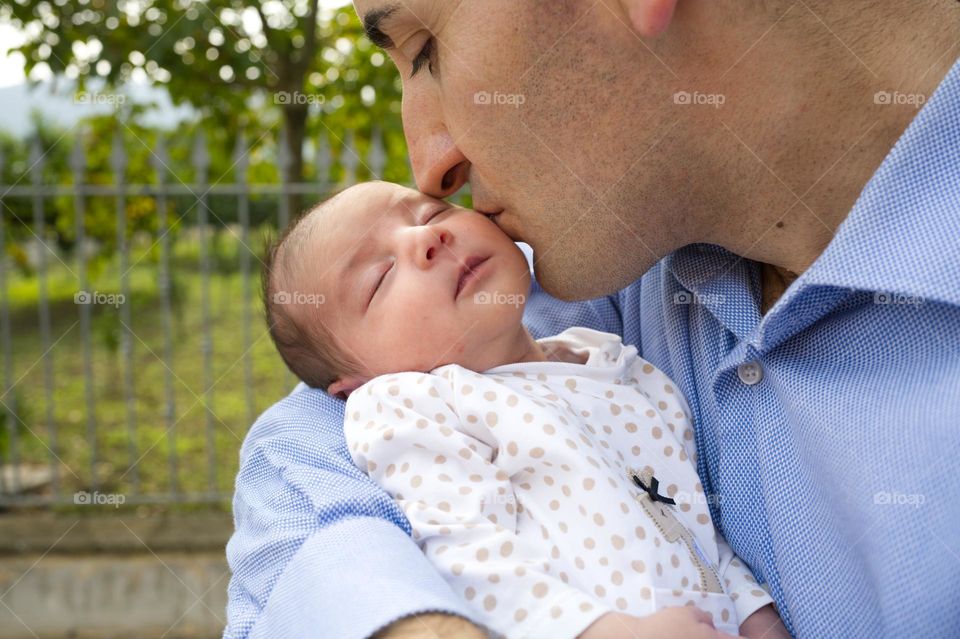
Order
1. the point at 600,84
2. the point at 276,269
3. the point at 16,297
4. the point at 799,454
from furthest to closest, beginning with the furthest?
the point at 16,297
the point at 276,269
the point at 600,84
the point at 799,454

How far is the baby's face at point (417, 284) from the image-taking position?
1.83m

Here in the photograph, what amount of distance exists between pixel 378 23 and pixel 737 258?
84 cm

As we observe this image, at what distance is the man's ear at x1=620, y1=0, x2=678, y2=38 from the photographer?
61.8 inches

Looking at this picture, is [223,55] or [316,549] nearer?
[316,549]

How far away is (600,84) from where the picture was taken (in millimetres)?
1712

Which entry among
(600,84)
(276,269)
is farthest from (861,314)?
A: (276,269)

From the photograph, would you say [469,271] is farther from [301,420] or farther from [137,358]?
[137,358]

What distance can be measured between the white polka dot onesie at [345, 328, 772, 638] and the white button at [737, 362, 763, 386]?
182mm

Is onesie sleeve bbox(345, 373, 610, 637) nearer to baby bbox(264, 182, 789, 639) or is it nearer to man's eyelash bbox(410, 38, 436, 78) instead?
baby bbox(264, 182, 789, 639)

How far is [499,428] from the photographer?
1.60m

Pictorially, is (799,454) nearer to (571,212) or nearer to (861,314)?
(861,314)

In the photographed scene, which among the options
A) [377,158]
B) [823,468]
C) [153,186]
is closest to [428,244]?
[823,468]

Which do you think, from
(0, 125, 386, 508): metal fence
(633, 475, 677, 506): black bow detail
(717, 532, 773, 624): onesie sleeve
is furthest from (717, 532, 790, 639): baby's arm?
(0, 125, 386, 508): metal fence

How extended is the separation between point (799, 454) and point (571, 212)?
62 centimetres
